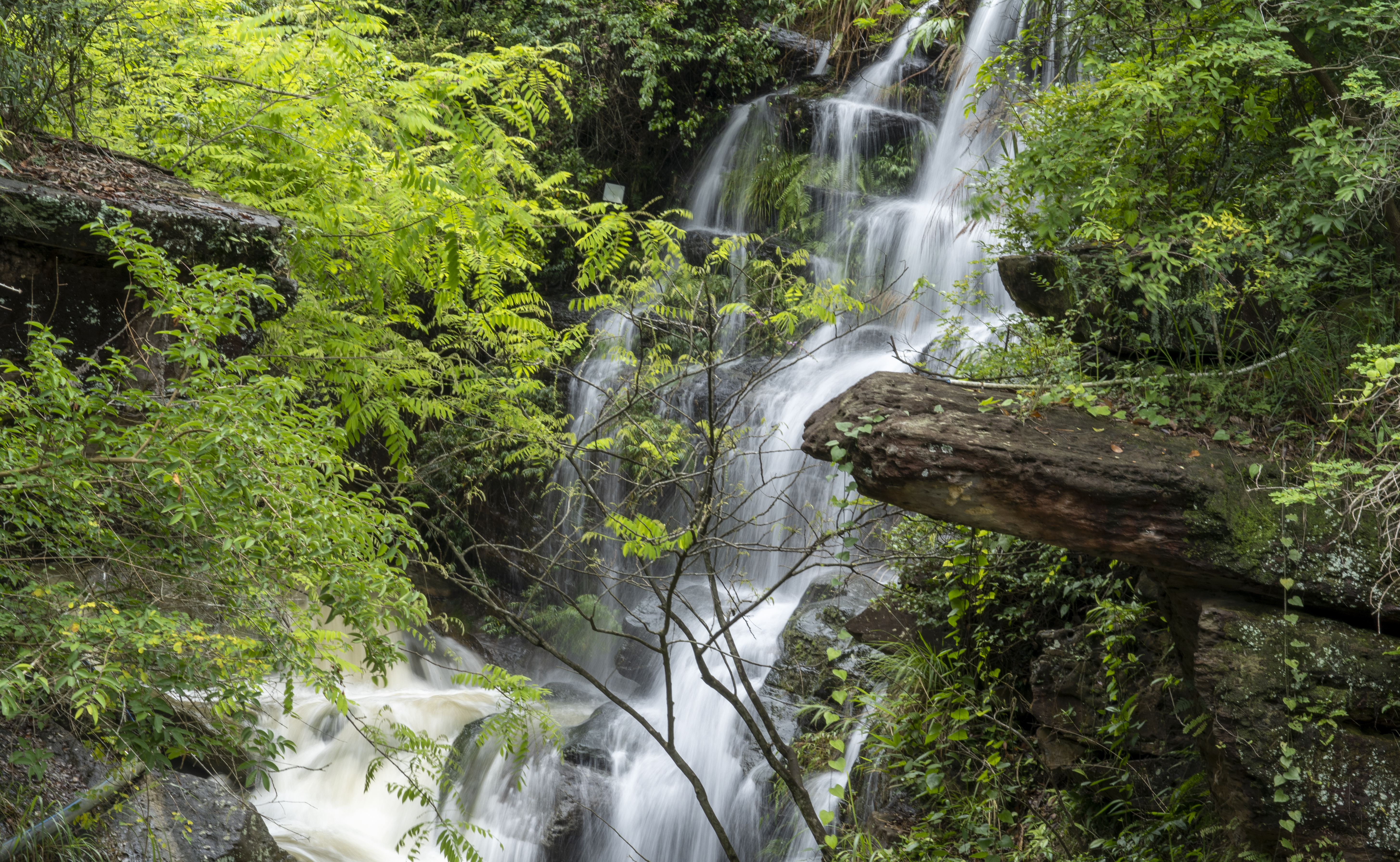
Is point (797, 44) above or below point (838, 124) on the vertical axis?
above

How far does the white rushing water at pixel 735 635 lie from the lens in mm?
7016

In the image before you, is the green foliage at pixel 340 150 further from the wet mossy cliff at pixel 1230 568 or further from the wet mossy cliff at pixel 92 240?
the wet mossy cliff at pixel 1230 568

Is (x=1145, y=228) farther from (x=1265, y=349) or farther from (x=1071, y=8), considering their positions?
(x=1071, y=8)

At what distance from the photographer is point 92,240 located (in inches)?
152

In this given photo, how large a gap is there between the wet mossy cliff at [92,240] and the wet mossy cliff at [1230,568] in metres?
3.02

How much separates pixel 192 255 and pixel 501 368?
→ 124 inches

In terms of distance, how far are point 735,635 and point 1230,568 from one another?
516 centimetres

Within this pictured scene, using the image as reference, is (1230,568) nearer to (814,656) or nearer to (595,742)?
(814,656)

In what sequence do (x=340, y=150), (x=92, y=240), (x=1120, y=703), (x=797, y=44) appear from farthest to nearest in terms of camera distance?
(x=797, y=44) → (x=340, y=150) → (x=1120, y=703) → (x=92, y=240)

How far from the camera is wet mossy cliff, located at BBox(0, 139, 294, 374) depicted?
3744 millimetres

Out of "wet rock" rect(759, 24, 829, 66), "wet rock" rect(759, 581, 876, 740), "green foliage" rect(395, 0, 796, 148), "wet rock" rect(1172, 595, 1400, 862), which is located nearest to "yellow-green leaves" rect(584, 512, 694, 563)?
"wet rock" rect(759, 581, 876, 740)

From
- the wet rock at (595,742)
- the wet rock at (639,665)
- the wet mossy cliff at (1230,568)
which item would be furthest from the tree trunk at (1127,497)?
the wet rock at (639,665)

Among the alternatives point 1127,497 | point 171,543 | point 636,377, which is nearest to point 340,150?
point 636,377

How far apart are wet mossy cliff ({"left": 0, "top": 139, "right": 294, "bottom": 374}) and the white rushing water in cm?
189
